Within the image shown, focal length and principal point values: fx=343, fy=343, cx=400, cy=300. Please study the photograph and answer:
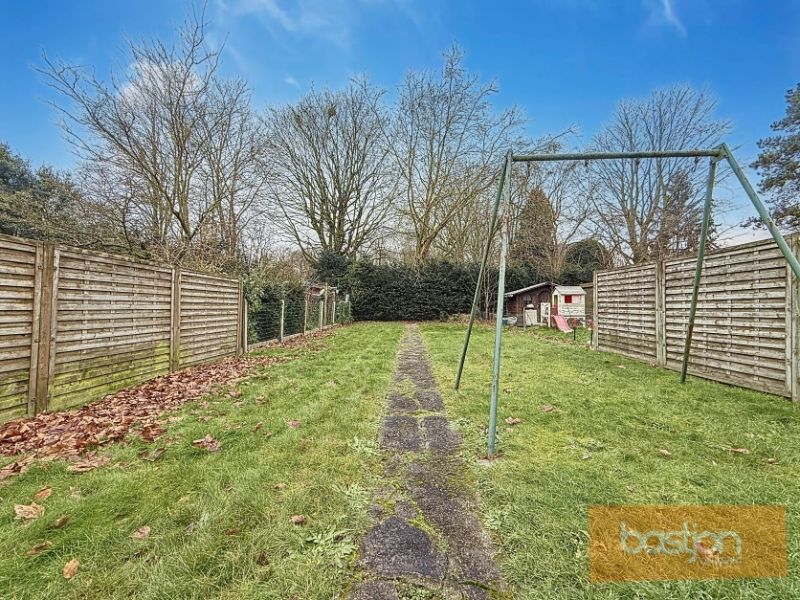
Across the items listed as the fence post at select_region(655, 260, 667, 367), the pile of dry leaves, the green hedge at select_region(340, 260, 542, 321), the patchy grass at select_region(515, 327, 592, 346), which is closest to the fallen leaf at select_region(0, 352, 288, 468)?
the pile of dry leaves

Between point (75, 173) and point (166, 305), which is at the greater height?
point (75, 173)

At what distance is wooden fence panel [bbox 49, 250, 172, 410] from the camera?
3650 millimetres

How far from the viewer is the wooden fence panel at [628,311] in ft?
20.3

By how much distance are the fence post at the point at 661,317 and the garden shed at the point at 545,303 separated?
8.53 m

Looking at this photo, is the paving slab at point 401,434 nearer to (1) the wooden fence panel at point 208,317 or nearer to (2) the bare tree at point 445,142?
(1) the wooden fence panel at point 208,317

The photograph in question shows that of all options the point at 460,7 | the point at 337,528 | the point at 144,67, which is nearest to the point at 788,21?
the point at 460,7

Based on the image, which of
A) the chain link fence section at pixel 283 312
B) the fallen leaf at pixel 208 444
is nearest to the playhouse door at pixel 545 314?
the chain link fence section at pixel 283 312

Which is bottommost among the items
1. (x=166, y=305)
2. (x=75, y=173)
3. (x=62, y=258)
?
(x=166, y=305)

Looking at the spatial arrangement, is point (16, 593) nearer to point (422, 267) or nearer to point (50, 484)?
point (50, 484)

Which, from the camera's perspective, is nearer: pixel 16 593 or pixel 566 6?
pixel 16 593

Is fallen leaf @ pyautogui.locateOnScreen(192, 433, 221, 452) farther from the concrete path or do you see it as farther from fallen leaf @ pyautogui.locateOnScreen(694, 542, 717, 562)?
fallen leaf @ pyautogui.locateOnScreen(694, 542, 717, 562)

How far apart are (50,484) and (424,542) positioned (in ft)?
7.54

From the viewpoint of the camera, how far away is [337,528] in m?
1.69

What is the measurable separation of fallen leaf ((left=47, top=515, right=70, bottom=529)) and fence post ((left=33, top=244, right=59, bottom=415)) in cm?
242
